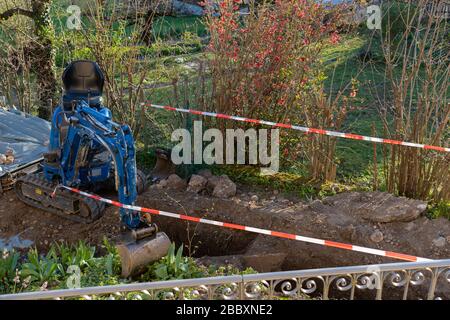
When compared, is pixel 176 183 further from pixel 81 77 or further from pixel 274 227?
pixel 81 77

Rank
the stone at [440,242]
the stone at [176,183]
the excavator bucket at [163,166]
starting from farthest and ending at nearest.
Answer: the excavator bucket at [163,166] → the stone at [176,183] → the stone at [440,242]

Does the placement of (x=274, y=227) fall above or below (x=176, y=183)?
below

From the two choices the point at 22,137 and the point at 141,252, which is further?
the point at 22,137

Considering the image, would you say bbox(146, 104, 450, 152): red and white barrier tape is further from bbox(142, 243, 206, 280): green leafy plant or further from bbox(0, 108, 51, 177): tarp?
bbox(142, 243, 206, 280): green leafy plant

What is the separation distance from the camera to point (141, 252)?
521 cm

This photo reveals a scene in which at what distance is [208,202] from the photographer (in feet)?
22.5

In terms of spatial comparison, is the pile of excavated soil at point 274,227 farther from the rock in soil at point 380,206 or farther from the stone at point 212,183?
the stone at point 212,183

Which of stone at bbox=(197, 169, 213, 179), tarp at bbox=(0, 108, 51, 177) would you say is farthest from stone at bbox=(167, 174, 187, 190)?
tarp at bbox=(0, 108, 51, 177)

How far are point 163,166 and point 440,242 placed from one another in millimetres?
3747

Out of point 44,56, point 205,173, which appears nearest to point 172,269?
point 205,173

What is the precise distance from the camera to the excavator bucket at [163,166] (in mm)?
7598

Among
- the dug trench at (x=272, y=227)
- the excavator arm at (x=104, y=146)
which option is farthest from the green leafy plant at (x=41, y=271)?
the dug trench at (x=272, y=227)

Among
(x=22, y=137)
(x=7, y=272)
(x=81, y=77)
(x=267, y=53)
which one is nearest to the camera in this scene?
(x=7, y=272)

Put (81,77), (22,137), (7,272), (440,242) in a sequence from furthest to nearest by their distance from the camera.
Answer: (22,137)
(81,77)
(440,242)
(7,272)
